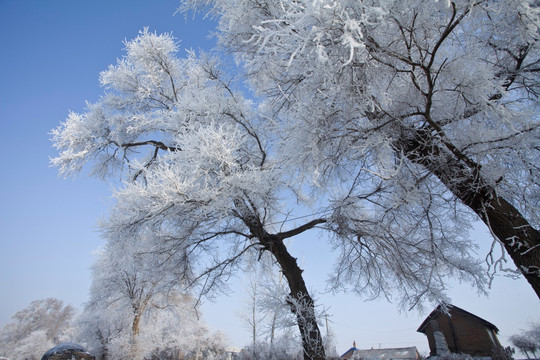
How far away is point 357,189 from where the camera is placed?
5.62m

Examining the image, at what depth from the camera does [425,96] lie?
9.78 feet

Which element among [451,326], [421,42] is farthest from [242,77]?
[451,326]

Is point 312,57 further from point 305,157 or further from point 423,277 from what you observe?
point 423,277

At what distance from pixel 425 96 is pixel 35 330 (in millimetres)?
53281

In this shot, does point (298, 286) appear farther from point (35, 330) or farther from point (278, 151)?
point (35, 330)

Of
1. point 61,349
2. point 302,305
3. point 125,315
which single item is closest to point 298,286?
point 302,305

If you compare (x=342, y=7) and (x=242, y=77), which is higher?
(x=242, y=77)

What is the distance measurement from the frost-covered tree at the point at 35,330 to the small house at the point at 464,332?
31.5 m

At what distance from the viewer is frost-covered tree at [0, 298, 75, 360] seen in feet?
100

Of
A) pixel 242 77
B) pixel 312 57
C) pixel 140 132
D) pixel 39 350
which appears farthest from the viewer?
pixel 39 350

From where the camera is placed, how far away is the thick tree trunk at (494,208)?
10.8ft

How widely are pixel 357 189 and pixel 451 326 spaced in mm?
21687

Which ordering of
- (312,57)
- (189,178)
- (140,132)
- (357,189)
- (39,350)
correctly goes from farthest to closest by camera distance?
(39,350) < (140,132) < (357,189) < (189,178) < (312,57)

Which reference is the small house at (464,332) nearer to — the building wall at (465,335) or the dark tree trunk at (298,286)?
the building wall at (465,335)
